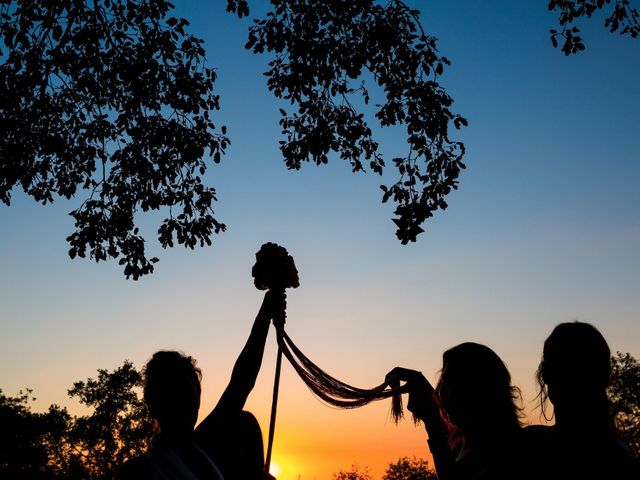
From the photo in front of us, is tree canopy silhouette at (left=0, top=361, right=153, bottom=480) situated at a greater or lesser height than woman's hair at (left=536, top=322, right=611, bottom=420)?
greater

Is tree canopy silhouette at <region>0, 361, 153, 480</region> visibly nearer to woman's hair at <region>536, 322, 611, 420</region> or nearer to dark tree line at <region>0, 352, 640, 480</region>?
dark tree line at <region>0, 352, 640, 480</region>

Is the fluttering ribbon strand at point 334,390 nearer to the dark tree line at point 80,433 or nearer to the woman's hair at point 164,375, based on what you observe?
the woman's hair at point 164,375

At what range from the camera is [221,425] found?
2334mm

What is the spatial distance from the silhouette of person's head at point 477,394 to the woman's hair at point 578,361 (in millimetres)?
298

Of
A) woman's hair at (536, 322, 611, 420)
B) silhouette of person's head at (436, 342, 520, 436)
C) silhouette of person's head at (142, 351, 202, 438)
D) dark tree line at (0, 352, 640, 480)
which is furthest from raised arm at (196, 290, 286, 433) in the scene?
dark tree line at (0, 352, 640, 480)

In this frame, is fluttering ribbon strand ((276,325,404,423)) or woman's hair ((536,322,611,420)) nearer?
woman's hair ((536,322,611,420))

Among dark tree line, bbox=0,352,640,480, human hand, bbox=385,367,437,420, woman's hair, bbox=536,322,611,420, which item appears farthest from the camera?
dark tree line, bbox=0,352,640,480

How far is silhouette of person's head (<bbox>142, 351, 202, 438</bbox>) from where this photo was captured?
2266mm

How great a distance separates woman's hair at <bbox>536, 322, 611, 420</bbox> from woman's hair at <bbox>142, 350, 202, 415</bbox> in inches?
59.4

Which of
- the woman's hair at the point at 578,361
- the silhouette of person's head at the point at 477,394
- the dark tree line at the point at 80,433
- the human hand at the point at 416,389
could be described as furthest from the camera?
the dark tree line at the point at 80,433

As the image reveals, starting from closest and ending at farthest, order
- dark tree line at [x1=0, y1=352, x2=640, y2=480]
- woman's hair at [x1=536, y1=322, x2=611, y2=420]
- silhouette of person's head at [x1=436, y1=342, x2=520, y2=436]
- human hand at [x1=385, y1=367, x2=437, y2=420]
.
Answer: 1. woman's hair at [x1=536, y1=322, x2=611, y2=420]
2. silhouette of person's head at [x1=436, y1=342, x2=520, y2=436]
3. human hand at [x1=385, y1=367, x2=437, y2=420]
4. dark tree line at [x1=0, y1=352, x2=640, y2=480]

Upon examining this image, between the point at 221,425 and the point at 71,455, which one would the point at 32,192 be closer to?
the point at 221,425

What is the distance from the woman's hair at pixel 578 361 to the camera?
2215 mm

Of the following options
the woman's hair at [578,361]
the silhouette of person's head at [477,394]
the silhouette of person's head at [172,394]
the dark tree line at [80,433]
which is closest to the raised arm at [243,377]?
the silhouette of person's head at [172,394]
